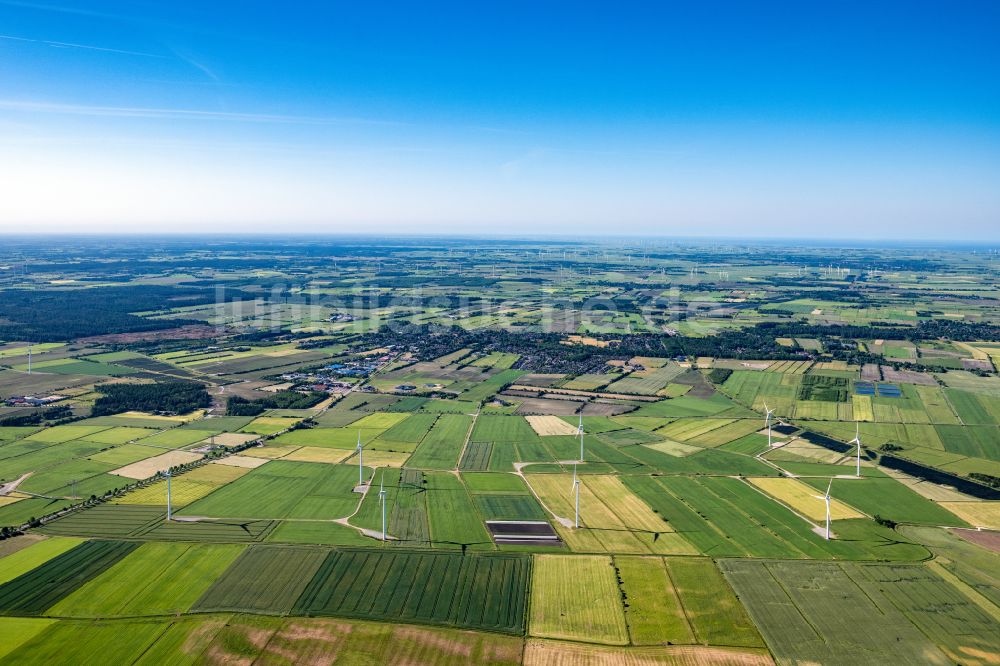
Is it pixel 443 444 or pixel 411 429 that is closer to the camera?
pixel 443 444

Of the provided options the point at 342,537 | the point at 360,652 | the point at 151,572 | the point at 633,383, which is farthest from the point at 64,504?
the point at 633,383

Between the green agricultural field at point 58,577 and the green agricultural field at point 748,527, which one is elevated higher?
the green agricultural field at point 58,577

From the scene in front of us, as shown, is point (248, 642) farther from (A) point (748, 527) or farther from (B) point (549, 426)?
(B) point (549, 426)

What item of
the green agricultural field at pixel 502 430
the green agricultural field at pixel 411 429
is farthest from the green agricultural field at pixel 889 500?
the green agricultural field at pixel 411 429

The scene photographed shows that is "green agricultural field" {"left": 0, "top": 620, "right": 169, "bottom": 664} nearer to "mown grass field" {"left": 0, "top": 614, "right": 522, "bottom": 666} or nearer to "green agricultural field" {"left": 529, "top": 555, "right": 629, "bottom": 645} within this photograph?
"mown grass field" {"left": 0, "top": 614, "right": 522, "bottom": 666}

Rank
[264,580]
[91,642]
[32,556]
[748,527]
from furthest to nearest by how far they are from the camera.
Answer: [748,527]
[32,556]
[264,580]
[91,642]

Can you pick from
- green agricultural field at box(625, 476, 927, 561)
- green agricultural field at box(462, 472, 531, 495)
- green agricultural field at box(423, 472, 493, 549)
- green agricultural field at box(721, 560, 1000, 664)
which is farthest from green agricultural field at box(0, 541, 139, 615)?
green agricultural field at box(721, 560, 1000, 664)

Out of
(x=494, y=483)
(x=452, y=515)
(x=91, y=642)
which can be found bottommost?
(x=494, y=483)

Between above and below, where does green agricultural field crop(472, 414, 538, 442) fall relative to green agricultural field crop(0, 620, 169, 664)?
below

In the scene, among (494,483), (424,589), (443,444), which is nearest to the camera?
(424,589)

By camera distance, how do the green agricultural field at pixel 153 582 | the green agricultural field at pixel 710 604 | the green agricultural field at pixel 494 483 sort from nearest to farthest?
the green agricultural field at pixel 710 604 → the green agricultural field at pixel 153 582 → the green agricultural field at pixel 494 483

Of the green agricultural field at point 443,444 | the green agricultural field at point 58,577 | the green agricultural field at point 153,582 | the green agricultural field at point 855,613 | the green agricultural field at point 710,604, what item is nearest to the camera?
the green agricultural field at point 855,613

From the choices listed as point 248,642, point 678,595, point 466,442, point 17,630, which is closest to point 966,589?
point 678,595

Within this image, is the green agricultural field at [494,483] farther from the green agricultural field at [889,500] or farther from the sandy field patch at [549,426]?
the green agricultural field at [889,500]
